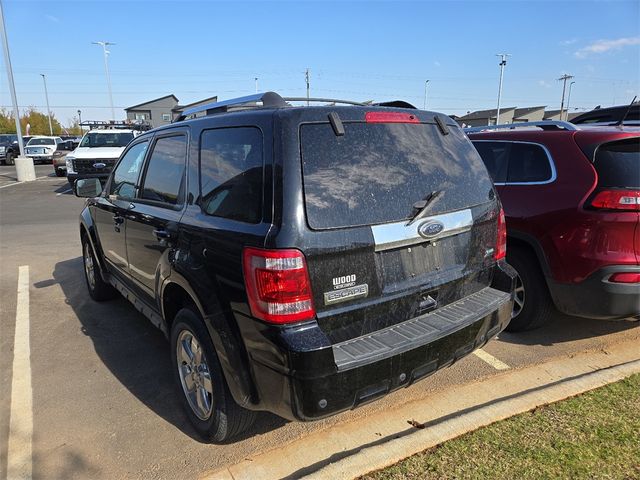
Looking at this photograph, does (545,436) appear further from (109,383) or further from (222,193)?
(109,383)

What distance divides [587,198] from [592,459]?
1856 mm

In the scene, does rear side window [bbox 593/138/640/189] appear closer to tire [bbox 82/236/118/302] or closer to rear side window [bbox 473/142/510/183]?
rear side window [bbox 473/142/510/183]

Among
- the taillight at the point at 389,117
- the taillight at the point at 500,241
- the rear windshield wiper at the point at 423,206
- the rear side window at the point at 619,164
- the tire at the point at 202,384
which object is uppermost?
the taillight at the point at 389,117

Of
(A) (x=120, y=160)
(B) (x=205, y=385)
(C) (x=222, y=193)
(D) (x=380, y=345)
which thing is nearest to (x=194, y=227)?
(C) (x=222, y=193)

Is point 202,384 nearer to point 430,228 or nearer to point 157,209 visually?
point 157,209

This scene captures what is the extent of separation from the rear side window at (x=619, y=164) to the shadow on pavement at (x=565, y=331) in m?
1.46

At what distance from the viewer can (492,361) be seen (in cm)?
366

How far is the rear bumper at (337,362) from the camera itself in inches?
79.8

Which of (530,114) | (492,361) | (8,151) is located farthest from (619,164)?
(530,114)

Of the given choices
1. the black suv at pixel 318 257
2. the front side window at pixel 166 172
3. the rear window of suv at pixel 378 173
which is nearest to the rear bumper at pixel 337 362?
the black suv at pixel 318 257

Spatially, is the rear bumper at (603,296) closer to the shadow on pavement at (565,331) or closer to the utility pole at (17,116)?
the shadow on pavement at (565,331)

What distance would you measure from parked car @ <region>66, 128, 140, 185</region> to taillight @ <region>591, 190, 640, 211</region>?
12.3 metres

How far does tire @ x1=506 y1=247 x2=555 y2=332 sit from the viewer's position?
386 cm

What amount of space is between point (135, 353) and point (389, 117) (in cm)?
292
